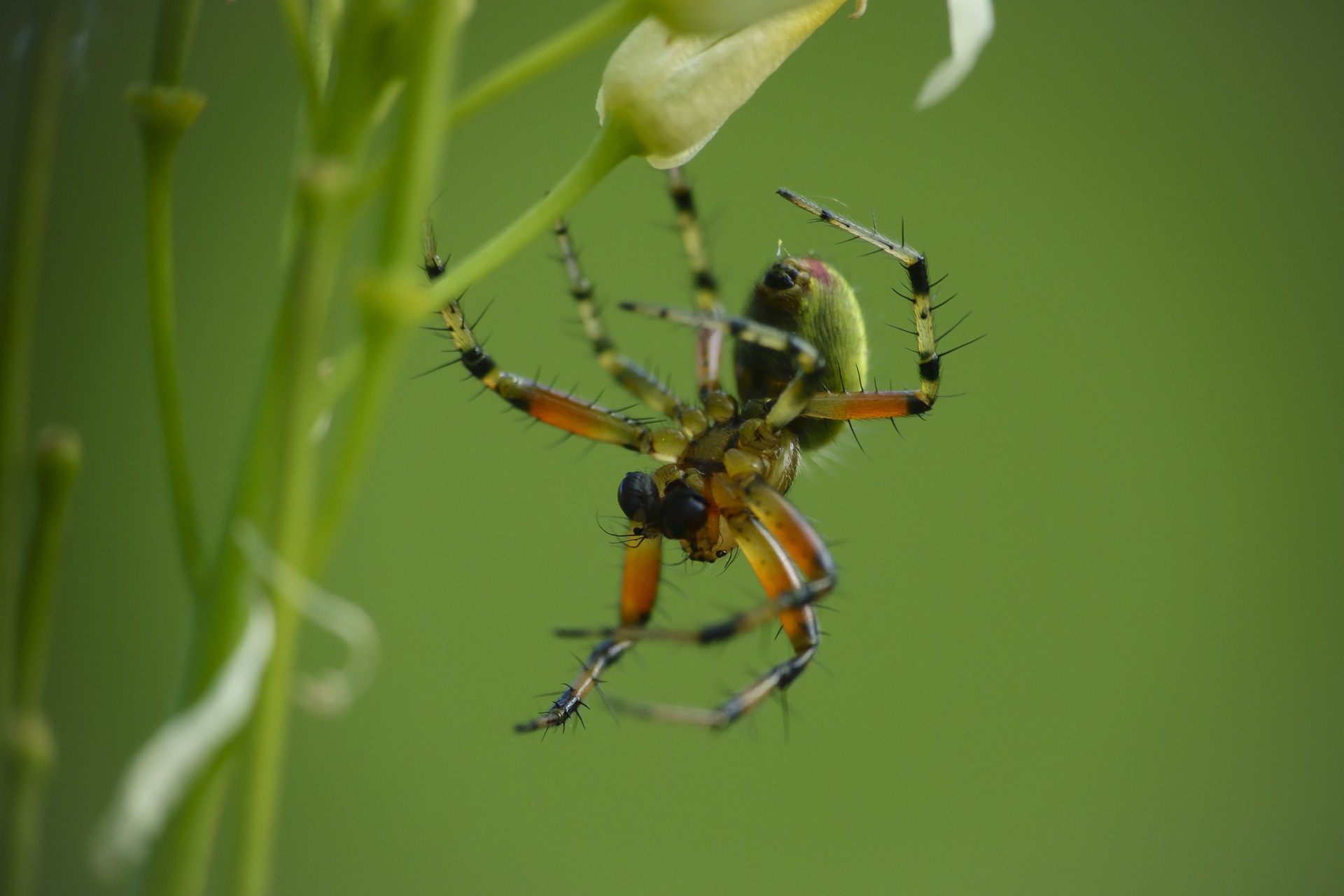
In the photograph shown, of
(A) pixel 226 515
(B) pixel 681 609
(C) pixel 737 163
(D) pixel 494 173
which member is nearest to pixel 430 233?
(A) pixel 226 515

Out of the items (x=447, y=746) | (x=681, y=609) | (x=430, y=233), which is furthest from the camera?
(x=447, y=746)

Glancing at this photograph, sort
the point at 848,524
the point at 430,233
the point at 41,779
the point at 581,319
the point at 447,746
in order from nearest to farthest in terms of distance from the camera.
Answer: the point at 41,779, the point at 430,233, the point at 581,319, the point at 848,524, the point at 447,746

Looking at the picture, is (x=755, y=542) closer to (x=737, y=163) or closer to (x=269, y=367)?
(x=269, y=367)

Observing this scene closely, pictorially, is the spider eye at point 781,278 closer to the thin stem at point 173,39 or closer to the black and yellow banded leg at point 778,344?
the black and yellow banded leg at point 778,344

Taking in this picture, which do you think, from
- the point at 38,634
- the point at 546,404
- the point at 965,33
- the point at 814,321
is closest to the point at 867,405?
the point at 814,321

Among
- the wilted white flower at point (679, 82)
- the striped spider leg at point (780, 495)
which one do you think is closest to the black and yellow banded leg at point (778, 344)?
the striped spider leg at point (780, 495)

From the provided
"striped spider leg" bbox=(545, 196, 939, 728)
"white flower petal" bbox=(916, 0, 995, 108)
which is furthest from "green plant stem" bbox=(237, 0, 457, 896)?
"striped spider leg" bbox=(545, 196, 939, 728)

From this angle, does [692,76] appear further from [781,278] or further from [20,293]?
[781,278]
